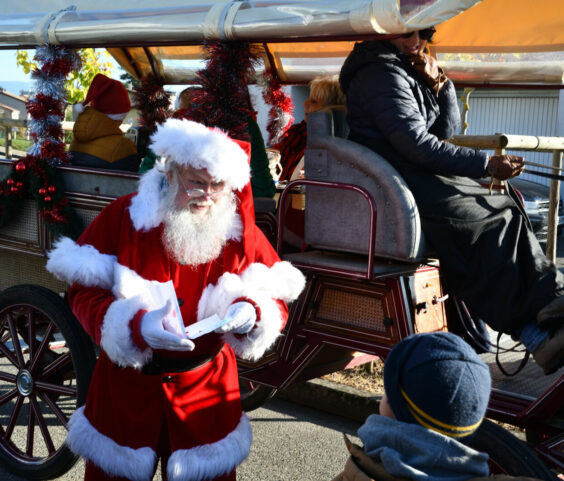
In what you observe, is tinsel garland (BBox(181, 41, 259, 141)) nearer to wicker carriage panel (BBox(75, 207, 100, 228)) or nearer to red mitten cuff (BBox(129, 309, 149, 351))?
wicker carriage panel (BBox(75, 207, 100, 228))

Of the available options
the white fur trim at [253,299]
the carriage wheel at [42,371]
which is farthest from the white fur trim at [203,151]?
the carriage wheel at [42,371]

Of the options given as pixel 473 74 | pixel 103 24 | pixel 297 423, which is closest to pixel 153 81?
pixel 103 24

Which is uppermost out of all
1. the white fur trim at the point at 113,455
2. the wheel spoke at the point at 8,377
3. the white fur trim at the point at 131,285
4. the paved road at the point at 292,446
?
the white fur trim at the point at 131,285

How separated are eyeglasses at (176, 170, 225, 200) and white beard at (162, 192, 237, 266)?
1.1 inches

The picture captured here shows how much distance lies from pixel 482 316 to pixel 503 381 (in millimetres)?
446

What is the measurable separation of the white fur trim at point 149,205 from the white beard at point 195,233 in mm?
38

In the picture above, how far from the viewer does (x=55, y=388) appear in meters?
3.77

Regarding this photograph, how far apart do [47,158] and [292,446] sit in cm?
226

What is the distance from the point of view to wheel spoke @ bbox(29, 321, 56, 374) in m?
3.81

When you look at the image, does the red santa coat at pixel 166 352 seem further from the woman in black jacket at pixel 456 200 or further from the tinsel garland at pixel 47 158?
the tinsel garland at pixel 47 158

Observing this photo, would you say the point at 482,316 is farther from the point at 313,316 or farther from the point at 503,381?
the point at 313,316

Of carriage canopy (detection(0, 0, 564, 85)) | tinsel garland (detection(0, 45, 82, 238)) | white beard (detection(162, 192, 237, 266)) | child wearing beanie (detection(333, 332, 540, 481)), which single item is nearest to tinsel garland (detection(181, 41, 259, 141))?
carriage canopy (detection(0, 0, 564, 85))

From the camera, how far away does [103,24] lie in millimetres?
3988

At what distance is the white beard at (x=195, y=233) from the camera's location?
260 cm
